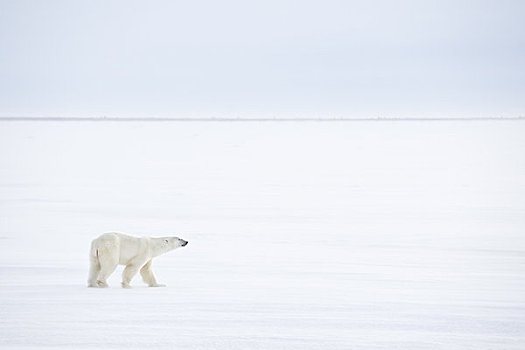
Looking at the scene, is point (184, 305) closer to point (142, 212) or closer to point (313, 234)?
point (313, 234)

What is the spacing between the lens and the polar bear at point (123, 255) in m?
6.12

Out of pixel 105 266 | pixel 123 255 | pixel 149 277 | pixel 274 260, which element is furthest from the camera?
pixel 274 260

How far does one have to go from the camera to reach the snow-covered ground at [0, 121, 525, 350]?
4.83 meters

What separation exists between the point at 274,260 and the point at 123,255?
2155mm

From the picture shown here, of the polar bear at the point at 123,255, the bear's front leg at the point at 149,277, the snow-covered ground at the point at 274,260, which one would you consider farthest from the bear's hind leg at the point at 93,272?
→ the bear's front leg at the point at 149,277

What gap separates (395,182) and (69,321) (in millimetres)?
13920

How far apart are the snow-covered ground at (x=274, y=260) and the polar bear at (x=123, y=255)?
22 cm

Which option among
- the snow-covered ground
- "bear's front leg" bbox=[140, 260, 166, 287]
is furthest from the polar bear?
the snow-covered ground

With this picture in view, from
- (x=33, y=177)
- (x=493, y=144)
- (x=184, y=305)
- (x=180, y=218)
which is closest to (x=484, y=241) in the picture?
(x=180, y=218)

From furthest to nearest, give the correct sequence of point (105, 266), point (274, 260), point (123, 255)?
point (274, 260), point (123, 255), point (105, 266)

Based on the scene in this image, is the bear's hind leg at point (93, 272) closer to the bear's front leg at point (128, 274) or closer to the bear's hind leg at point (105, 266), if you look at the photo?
the bear's hind leg at point (105, 266)

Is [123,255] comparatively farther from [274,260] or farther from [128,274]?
[274,260]

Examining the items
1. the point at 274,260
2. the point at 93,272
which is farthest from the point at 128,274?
the point at 274,260

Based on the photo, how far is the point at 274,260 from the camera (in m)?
8.02
